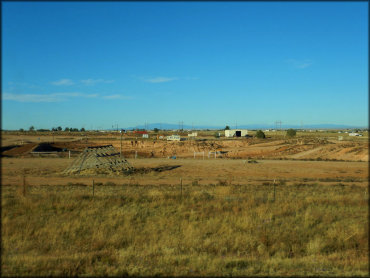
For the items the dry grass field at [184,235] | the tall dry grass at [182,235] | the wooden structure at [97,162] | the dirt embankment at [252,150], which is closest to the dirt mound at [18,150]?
the dirt embankment at [252,150]

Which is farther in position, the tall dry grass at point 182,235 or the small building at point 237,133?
the small building at point 237,133

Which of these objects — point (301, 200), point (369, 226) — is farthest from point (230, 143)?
point (369, 226)

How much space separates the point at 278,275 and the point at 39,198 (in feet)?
49.3

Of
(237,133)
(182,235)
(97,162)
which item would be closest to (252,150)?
(97,162)

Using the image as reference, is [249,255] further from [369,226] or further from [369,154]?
[369,154]

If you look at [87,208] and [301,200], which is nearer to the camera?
[87,208]

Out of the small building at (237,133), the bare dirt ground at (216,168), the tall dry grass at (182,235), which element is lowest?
the bare dirt ground at (216,168)

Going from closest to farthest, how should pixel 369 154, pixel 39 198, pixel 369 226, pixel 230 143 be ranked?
pixel 369 226, pixel 39 198, pixel 369 154, pixel 230 143

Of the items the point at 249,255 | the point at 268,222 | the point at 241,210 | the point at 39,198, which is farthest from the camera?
the point at 39,198

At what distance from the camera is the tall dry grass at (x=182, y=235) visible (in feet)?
30.3

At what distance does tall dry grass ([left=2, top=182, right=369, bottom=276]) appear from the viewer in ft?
30.3

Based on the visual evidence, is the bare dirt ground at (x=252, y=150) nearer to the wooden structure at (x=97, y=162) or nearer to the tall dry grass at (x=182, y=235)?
the wooden structure at (x=97, y=162)

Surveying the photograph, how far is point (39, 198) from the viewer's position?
19047 mm

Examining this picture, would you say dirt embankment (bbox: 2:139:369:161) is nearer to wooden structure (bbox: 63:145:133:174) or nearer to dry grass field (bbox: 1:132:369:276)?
wooden structure (bbox: 63:145:133:174)
